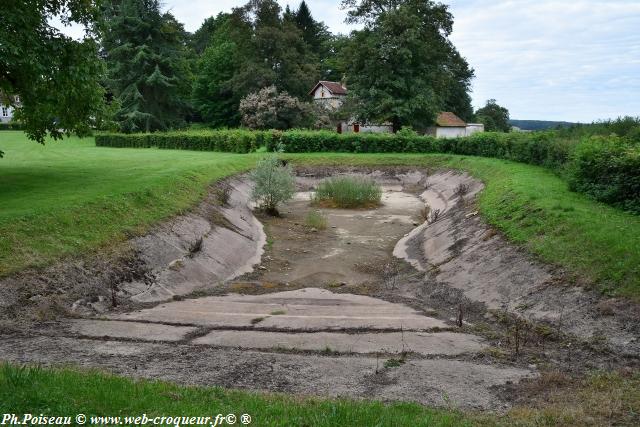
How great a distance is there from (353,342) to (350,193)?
857 inches

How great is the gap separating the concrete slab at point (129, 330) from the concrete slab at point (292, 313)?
1.81 ft

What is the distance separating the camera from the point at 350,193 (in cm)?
3116

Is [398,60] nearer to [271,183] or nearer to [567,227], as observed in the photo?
[271,183]

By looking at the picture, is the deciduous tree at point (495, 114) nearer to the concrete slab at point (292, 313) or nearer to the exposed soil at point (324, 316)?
the exposed soil at point (324, 316)

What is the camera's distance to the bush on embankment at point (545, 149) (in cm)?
1698

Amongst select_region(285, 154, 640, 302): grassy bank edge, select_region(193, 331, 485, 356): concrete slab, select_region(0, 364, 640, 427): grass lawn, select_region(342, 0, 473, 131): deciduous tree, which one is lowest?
select_region(193, 331, 485, 356): concrete slab

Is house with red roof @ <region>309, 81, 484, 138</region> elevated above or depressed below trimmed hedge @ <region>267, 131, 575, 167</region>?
above

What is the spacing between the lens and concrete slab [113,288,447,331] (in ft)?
35.9

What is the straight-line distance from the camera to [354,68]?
5331 cm

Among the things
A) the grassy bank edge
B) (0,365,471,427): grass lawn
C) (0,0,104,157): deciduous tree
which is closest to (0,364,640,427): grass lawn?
(0,365,471,427): grass lawn

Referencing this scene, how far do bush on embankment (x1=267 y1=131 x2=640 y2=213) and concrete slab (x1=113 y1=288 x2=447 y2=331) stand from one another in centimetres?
816

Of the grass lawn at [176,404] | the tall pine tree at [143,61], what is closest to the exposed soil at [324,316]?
the grass lawn at [176,404]

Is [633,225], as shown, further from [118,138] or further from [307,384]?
[118,138]

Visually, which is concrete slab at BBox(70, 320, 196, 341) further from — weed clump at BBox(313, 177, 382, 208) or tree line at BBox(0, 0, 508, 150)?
tree line at BBox(0, 0, 508, 150)
